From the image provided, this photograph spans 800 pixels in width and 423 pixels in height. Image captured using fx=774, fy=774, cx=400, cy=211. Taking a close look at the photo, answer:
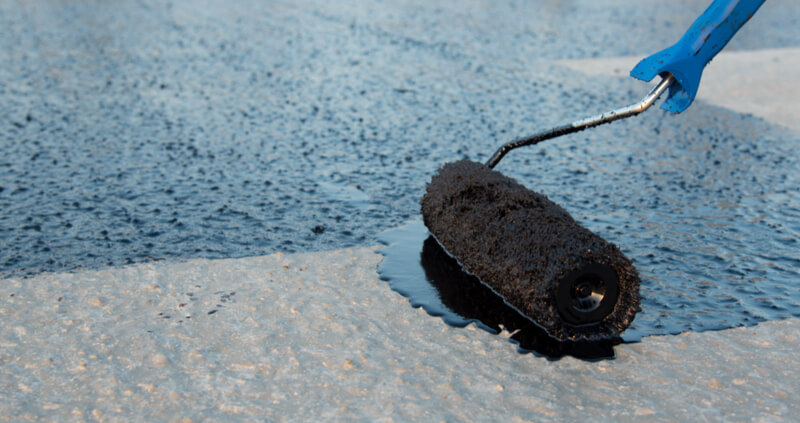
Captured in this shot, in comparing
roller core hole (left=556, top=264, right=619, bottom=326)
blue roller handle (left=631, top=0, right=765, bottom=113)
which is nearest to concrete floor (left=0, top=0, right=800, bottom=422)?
roller core hole (left=556, top=264, right=619, bottom=326)

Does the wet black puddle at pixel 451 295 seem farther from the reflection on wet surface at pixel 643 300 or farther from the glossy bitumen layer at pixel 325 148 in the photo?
the glossy bitumen layer at pixel 325 148

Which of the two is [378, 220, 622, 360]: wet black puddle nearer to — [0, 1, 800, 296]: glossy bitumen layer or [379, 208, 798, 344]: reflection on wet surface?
[379, 208, 798, 344]: reflection on wet surface

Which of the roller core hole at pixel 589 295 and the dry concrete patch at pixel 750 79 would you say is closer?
the roller core hole at pixel 589 295

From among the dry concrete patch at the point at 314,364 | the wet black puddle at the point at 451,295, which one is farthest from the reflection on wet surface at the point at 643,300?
the dry concrete patch at the point at 314,364

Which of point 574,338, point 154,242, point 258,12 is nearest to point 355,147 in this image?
point 154,242

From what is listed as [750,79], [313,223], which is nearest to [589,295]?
[313,223]

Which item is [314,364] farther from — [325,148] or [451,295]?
[325,148]

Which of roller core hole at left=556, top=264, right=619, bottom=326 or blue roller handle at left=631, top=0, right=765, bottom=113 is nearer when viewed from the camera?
roller core hole at left=556, top=264, right=619, bottom=326
